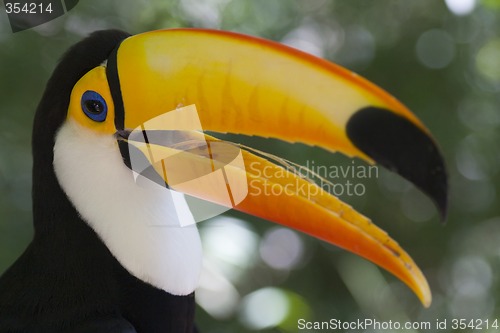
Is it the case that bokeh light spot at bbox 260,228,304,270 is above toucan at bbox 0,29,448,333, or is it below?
above

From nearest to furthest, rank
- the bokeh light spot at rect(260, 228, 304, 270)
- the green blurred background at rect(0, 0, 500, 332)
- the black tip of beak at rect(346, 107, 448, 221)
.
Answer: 1. the black tip of beak at rect(346, 107, 448, 221)
2. the green blurred background at rect(0, 0, 500, 332)
3. the bokeh light spot at rect(260, 228, 304, 270)

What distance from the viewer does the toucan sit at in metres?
1.34

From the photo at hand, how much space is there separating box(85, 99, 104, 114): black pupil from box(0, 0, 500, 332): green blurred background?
3.75 feet

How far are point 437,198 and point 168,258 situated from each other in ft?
2.18

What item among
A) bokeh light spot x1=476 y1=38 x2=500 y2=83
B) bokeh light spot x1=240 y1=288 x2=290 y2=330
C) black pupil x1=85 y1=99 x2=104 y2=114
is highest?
bokeh light spot x1=476 y1=38 x2=500 y2=83

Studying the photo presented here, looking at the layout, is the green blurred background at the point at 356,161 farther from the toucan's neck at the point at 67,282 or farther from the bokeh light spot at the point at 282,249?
the toucan's neck at the point at 67,282

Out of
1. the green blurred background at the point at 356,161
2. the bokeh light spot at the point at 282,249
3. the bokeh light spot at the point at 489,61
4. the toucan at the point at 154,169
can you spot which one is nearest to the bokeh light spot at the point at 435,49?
the green blurred background at the point at 356,161

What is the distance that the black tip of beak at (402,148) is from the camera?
122 cm

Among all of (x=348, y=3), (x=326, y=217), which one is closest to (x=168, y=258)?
(x=326, y=217)

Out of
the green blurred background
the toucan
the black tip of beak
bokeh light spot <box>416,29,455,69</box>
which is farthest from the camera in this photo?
bokeh light spot <box>416,29,455,69</box>

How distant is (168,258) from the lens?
1.60m

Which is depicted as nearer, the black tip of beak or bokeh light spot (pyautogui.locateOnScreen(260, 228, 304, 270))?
the black tip of beak

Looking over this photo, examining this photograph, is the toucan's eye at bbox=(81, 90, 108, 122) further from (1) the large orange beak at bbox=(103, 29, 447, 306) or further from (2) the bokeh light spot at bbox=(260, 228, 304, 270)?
(2) the bokeh light spot at bbox=(260, 228, 304, 270)

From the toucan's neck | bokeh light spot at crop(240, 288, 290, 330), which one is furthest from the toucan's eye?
bokeh light spot at crop(240, 288, 290, 330)
